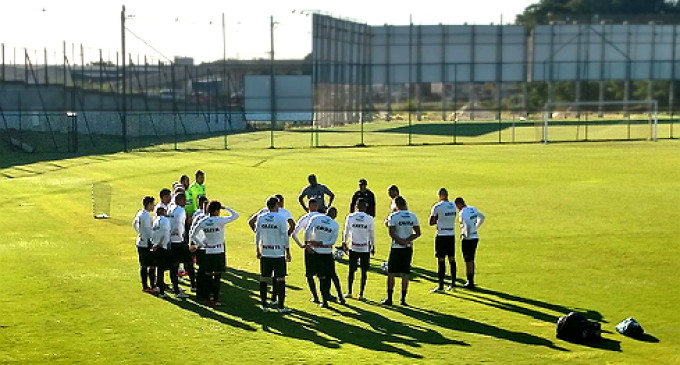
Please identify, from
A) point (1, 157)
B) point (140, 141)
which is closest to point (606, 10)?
point (140, 141)

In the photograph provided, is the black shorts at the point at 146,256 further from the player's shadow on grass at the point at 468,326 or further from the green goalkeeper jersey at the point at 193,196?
the player's shadow on grass at the point at 468,326

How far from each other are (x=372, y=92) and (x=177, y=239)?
8898cm

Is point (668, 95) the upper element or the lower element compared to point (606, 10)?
lower

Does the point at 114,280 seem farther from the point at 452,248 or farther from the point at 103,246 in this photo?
the point at 452,248

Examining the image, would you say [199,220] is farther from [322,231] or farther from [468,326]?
[468,326]

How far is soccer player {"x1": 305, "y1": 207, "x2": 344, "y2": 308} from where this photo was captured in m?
16.5

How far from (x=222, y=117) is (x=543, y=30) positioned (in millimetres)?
42893

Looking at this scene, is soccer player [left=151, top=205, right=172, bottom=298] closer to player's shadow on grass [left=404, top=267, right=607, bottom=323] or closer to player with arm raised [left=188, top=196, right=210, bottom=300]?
player with arm raised [left=188, top=196, right=210, bottom=300]

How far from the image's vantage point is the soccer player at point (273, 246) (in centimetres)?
1622

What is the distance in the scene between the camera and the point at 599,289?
1847 cm

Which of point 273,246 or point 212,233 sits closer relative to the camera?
point 273,246

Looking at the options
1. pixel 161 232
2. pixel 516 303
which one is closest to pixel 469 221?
pixel 516 303

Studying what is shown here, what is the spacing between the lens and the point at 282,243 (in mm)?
16359

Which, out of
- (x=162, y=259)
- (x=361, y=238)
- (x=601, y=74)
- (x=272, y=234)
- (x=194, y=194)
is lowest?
(x=162, y=259)
